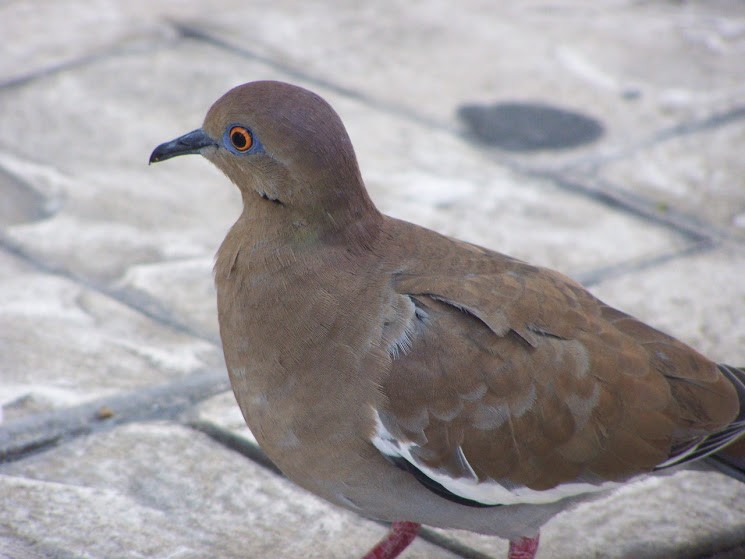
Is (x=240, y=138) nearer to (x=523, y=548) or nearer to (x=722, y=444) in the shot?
(x=523, y=548)

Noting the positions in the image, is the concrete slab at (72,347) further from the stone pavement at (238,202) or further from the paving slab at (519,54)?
the paving slab at (519,54)

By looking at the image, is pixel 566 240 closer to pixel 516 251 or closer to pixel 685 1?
pixel 516 251

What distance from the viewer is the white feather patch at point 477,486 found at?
2.69 metres

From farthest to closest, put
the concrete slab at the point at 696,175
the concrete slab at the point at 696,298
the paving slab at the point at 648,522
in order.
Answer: the concrete slab at the point at 696,175, the concrete slab at the point at 696,298, the paving slab at the point at 648,522

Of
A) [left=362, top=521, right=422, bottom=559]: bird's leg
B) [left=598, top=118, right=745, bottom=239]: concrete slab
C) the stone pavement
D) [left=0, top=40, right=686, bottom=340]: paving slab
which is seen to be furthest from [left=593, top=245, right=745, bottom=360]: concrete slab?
[left=362, top=521, right=422, bottom=559]: bird's leg

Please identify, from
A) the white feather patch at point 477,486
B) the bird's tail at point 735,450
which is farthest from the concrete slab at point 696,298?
the white feather patch at point 477,486

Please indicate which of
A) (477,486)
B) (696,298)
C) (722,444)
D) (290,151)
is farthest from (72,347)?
(696,298)

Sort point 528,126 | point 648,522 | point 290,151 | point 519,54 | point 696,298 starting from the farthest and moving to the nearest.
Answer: point 519,54
point 528,126
point 696,298
point 648,522
point 290,151

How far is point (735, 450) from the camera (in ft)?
10.2

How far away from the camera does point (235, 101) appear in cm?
288

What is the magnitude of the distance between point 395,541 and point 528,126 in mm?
3564

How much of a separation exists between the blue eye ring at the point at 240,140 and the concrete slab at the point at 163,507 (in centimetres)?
105

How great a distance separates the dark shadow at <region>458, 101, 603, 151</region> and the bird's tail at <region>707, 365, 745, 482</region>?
289 cm

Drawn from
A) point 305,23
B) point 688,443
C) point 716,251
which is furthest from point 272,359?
point 305,23
